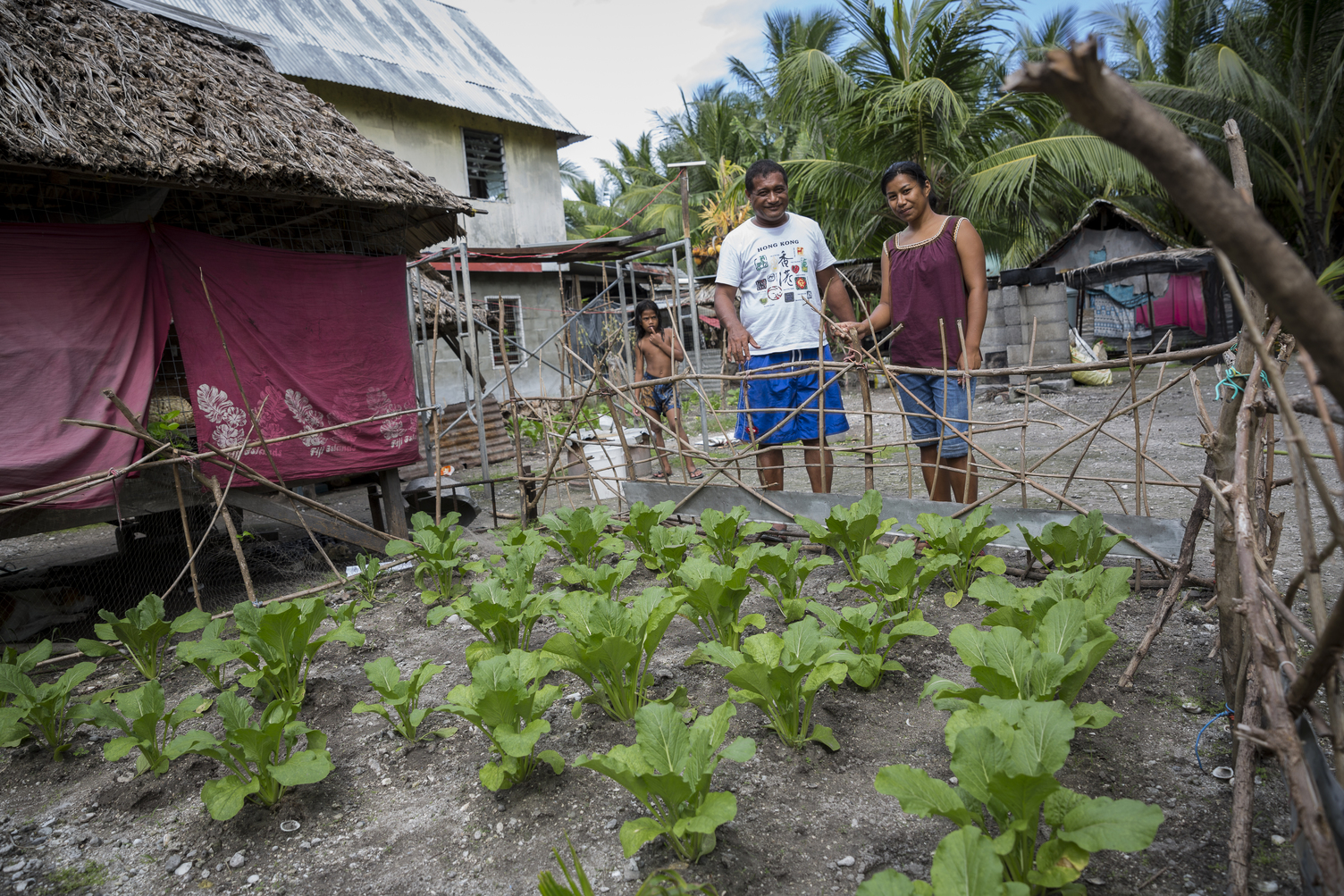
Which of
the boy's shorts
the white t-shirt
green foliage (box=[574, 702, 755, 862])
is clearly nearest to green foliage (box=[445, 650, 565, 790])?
green foliage (box=[574, 702, 755, 862])

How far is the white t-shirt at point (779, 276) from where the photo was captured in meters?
4.12

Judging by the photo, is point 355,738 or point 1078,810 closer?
point 1078,810

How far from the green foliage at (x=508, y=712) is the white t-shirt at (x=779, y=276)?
2419mm

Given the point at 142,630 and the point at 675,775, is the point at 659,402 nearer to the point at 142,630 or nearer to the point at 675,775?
the point at 142,630

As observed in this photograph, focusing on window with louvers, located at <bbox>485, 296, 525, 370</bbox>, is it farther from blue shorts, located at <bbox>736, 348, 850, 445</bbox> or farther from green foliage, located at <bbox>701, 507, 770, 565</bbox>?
green foliage, located at <bbox>701, 507, 770, 565</bbox>

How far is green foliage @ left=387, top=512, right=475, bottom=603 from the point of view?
4016 mm

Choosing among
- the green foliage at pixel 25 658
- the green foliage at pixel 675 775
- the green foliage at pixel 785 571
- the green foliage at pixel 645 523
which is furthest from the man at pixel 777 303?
the green foliage at pixel 25 658

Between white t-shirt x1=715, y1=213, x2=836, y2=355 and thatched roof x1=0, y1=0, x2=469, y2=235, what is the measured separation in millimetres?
2533

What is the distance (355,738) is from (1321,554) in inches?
107

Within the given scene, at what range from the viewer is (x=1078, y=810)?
1484 millimetres

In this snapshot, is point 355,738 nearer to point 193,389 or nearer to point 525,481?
point 525,481

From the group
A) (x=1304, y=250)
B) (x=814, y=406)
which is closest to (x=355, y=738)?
(x=814, y=406)

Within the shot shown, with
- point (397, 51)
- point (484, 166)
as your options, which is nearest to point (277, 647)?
point (484, 166)

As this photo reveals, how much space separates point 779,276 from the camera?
4.12 meters
